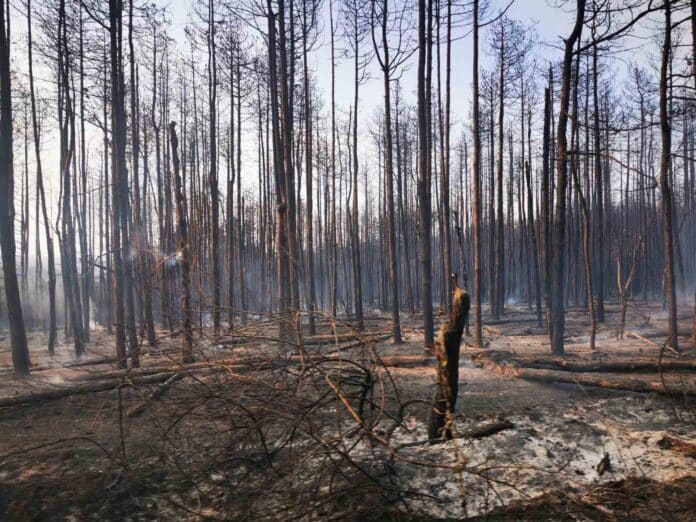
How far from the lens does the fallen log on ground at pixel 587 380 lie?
675cm

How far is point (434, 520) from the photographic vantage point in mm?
3867

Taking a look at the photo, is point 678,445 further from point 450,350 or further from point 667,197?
point 667,197

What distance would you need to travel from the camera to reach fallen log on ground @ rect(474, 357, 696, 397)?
266 inches

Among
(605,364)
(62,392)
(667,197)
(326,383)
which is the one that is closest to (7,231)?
(62,392)

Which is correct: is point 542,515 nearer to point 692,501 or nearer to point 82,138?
point 692,501

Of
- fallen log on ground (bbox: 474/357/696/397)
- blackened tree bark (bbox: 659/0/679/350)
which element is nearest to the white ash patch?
fallen log on ground (bbox: 474/357/696/397)

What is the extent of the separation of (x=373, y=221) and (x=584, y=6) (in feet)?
98.9

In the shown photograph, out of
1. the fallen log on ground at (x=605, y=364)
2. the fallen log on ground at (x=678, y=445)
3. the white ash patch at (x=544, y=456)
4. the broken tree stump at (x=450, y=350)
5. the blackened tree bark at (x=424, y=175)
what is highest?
the blackened tree bark at (x=424, y=175)

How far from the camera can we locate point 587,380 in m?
7.55

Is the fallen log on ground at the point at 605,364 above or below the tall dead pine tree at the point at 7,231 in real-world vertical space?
below

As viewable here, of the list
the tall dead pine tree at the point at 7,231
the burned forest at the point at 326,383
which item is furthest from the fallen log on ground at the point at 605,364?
the tall dead pine tree at the point at 7,231

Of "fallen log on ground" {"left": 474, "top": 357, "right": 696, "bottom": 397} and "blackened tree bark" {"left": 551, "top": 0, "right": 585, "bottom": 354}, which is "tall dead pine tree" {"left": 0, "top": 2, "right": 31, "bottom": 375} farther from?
"blackened tree bark" {"left": 551, "top": 0, "right": 585, "bottom": 354}

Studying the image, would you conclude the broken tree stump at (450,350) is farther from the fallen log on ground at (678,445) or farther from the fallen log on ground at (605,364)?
the fallen log on ground at (605,364)

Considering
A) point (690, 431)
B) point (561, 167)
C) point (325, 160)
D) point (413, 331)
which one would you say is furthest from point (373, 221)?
point (690, 431)
